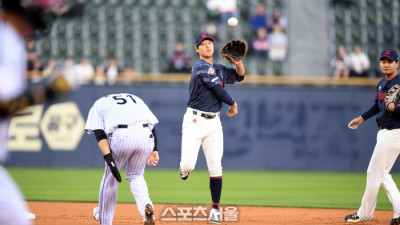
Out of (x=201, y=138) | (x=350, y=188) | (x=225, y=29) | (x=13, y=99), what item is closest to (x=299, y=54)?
(x=225, y=29)

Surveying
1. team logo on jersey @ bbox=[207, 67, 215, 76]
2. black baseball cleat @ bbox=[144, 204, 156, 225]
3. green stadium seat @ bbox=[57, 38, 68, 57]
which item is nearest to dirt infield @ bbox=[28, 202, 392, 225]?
black baseball cleat @ bbox=[144, 204, 156, 225]

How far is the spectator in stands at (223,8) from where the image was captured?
18766mm

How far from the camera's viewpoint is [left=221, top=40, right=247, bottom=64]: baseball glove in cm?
833

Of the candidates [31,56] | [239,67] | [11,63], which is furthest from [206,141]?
[31,56]

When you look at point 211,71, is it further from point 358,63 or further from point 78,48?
point 78,48

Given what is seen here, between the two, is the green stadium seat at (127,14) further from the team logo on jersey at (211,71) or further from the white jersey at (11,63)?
the white jersey at (11,63)

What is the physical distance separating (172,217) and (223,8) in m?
11.2

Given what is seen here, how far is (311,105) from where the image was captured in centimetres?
1664

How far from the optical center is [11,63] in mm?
3768

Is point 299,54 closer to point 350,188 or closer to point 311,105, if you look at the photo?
point 311,105

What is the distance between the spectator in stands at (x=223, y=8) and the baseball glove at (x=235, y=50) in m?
10.5

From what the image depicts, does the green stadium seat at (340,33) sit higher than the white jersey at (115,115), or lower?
higher

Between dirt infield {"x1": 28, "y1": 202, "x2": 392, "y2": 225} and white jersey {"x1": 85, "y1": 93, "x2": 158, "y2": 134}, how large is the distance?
167cm

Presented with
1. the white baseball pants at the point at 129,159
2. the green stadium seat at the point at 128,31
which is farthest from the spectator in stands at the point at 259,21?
the white baseball pants at the point at 129,159
